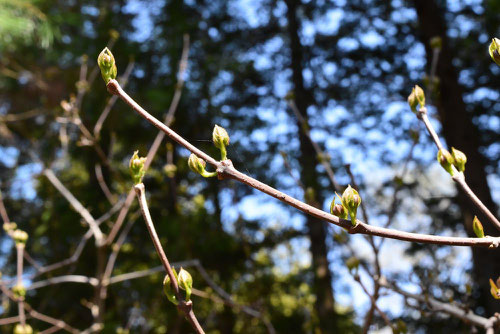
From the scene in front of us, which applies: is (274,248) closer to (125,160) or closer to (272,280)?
(272,280)

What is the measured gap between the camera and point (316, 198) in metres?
5.66

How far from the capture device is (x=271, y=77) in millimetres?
7277

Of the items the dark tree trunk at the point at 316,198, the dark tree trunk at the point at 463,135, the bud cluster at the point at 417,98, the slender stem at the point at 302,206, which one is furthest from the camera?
the dark tree trunk at the point at 316,198

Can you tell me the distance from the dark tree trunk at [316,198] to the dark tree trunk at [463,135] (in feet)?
4.81

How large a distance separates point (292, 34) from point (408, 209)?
3147 millimetres

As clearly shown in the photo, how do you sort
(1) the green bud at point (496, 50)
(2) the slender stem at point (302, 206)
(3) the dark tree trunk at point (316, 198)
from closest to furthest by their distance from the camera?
(2) the slender stem at point (302, 206) < (1) the green bud at point (496, 50) < (3) the dark tree trunk at point (316, 198)

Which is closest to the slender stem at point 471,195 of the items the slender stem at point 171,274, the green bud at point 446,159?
the green bud at point 446,159

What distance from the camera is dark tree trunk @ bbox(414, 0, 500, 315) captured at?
12.8 ft

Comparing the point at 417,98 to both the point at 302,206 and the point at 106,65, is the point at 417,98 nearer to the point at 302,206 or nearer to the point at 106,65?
the point at 302,206

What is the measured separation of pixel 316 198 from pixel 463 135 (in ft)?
6.22

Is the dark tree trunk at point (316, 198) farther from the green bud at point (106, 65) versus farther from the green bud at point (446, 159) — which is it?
the green bud at point (106, 65)

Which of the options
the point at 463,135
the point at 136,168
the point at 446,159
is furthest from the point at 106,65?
the point at 463,135

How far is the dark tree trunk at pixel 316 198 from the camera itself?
18.4ft


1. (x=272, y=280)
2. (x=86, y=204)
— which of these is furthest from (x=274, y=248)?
(x=86, y=204)
